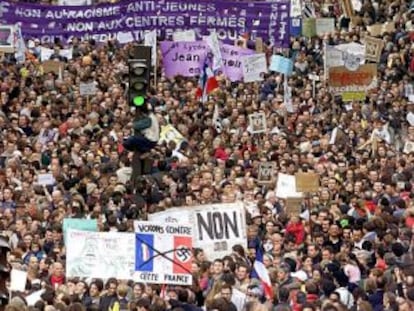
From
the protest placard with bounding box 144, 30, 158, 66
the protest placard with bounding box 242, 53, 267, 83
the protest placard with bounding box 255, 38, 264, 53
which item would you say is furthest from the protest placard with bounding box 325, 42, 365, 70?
the protest placard with bounding box 144, 30, 158, 66

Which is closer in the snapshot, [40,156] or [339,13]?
→ [40,156]

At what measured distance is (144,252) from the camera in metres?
17.4

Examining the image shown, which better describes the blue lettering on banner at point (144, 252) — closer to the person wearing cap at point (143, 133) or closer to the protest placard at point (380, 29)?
the person wearing cap at point (143, 133)

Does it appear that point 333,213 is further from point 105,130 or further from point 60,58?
point 60,58

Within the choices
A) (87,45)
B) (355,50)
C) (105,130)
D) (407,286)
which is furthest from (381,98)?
(407,286)

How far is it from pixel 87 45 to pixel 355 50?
6.22m

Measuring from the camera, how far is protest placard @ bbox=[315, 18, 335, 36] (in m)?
36.4

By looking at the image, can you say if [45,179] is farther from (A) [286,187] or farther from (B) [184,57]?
(B) [184,57]

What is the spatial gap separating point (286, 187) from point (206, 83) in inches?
319

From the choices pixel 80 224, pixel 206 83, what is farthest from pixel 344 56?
pixel 80 224

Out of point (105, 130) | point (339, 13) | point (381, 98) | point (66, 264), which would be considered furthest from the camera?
point (339, 13)

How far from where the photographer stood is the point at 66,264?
58.6ft

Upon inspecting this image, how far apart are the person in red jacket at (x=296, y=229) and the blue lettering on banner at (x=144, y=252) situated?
2.71 m

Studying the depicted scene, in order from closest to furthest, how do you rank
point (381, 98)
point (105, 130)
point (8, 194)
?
point (8, 194) → point (105, 130) → point (381, 98)
